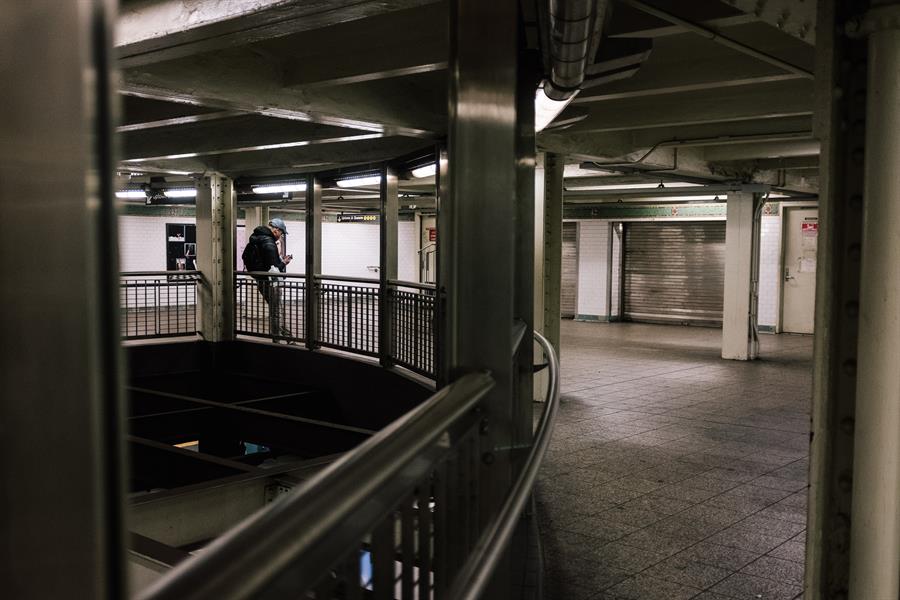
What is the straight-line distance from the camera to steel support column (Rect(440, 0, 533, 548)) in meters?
2.78

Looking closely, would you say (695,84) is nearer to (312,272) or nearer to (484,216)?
(484,216)

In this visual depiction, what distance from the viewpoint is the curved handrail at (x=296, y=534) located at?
0.78 meters

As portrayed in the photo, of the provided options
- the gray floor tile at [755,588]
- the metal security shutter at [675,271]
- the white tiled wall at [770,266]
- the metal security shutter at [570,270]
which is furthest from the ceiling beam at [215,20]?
the metal security shutter at [570,270]

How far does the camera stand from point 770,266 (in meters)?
16.3

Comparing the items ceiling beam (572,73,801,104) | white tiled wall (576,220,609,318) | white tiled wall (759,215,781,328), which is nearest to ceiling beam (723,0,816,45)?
ceiling beam (572,73,801,104)

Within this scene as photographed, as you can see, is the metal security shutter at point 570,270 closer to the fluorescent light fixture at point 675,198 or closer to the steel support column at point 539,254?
the fluorescent light fixture at point 675,198

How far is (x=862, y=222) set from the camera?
2773 millimetres

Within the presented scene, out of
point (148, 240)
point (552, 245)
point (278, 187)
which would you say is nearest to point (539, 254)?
point (552, 245)

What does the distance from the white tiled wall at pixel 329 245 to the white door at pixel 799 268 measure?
8951mm

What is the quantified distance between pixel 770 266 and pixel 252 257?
34.1 ft

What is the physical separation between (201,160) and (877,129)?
1029 centimetres

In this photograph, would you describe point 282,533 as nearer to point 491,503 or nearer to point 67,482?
point 67,482

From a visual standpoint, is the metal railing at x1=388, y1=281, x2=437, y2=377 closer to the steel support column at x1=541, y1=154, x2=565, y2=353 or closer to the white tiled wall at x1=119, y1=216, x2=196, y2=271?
the steel support column at x1=541, y1=154, x2=565, y2=353

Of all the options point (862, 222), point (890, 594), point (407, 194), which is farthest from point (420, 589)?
point (407, 194)
